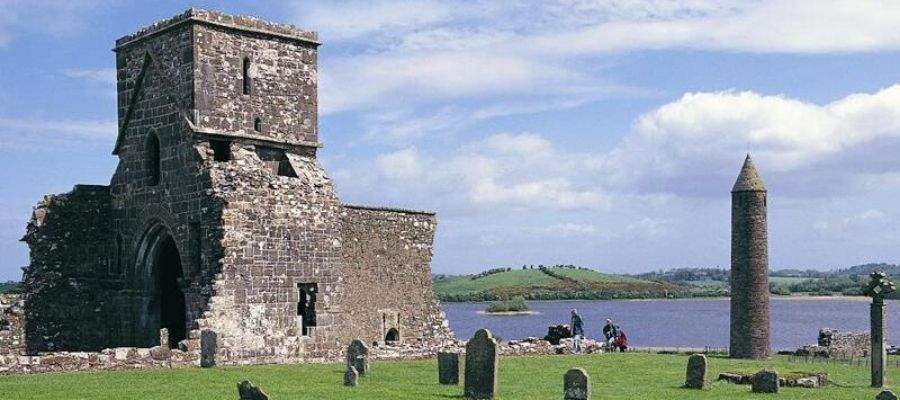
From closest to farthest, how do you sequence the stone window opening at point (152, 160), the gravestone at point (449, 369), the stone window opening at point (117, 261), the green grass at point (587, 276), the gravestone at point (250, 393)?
the gravestone at point (250, 393), the gravestone at point (449, 369), the stone window opening at point (152, 160), the stone window opening at point (117, 261), the green grass at point (587, 276)

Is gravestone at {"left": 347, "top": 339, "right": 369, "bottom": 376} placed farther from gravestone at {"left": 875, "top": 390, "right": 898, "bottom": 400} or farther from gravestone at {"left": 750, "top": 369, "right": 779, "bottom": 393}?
gravestone at {"left": 875, "top": 390, "right": 898, "bottom": 400}

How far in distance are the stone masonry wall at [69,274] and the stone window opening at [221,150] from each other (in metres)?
4.47

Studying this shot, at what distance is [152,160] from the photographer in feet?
99.8

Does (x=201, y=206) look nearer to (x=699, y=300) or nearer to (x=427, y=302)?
(x=427, y=302)

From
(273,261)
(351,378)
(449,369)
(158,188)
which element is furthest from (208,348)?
(158,188)

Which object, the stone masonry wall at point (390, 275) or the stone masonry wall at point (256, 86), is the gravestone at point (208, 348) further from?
the stone masonry wall at point (390, 275)

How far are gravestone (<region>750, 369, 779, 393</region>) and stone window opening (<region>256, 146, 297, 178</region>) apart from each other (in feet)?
43.8

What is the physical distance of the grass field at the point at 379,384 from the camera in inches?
757

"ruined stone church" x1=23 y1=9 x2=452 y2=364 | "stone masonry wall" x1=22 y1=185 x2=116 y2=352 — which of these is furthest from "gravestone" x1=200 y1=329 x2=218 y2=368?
"stone masonry wall" x1=22 y1=185 x2=116 y2=352

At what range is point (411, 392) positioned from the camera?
1966cm

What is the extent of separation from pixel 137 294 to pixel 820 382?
1774 centimetres

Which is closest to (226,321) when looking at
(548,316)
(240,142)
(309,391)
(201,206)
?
(201,206)

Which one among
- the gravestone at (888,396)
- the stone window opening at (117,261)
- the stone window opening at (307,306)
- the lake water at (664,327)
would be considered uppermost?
the stone window opening at (117,261)

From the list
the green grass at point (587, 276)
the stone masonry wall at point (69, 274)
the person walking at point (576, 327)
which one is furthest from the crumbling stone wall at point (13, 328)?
the green grass at point (587, 276)
